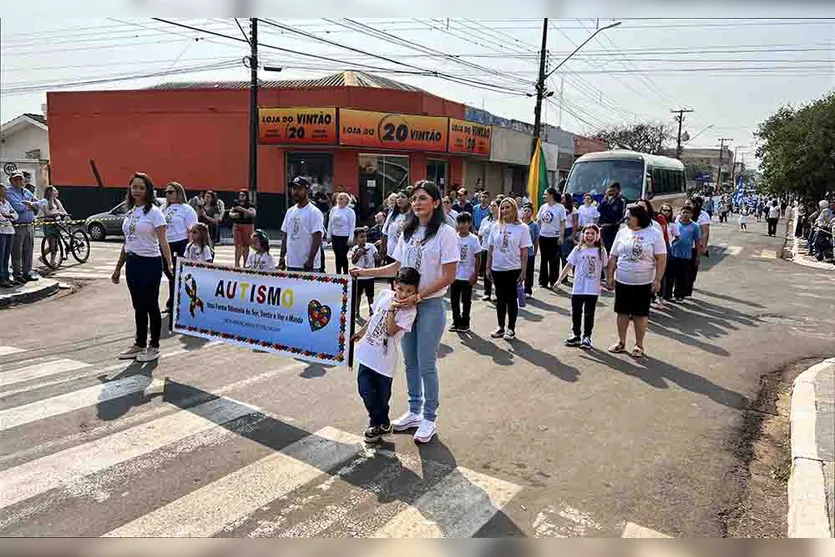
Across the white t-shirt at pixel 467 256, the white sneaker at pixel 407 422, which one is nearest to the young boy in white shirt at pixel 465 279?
the white t-shirt at pixel 467 256

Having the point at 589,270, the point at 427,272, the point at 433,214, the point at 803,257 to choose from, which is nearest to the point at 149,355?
the point at 427,272

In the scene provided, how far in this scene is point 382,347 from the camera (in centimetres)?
467

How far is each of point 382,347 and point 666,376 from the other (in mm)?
3612

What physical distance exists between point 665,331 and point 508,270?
2658 millimetres

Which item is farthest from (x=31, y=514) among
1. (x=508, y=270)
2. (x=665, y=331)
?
(x=665, y=331)

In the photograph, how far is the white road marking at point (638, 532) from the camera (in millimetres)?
3580

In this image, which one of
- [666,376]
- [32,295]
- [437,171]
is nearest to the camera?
[666,376]

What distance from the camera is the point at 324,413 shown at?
17.6ft

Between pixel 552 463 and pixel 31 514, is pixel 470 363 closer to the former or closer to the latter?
pixel 552 463

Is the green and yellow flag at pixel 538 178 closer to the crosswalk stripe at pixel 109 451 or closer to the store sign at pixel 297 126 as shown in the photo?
the store sign at pixel 297 126

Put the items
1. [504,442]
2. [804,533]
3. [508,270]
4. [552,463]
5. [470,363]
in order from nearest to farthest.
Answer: [804,533] → [552,463] → [504,442] → [470,363] → [508,270]

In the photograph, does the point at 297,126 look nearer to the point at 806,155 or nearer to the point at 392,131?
the point at 392,131

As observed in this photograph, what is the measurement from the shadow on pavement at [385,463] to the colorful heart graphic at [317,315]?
2.84 ft

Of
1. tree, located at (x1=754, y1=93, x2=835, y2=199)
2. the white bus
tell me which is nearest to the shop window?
the white bus
